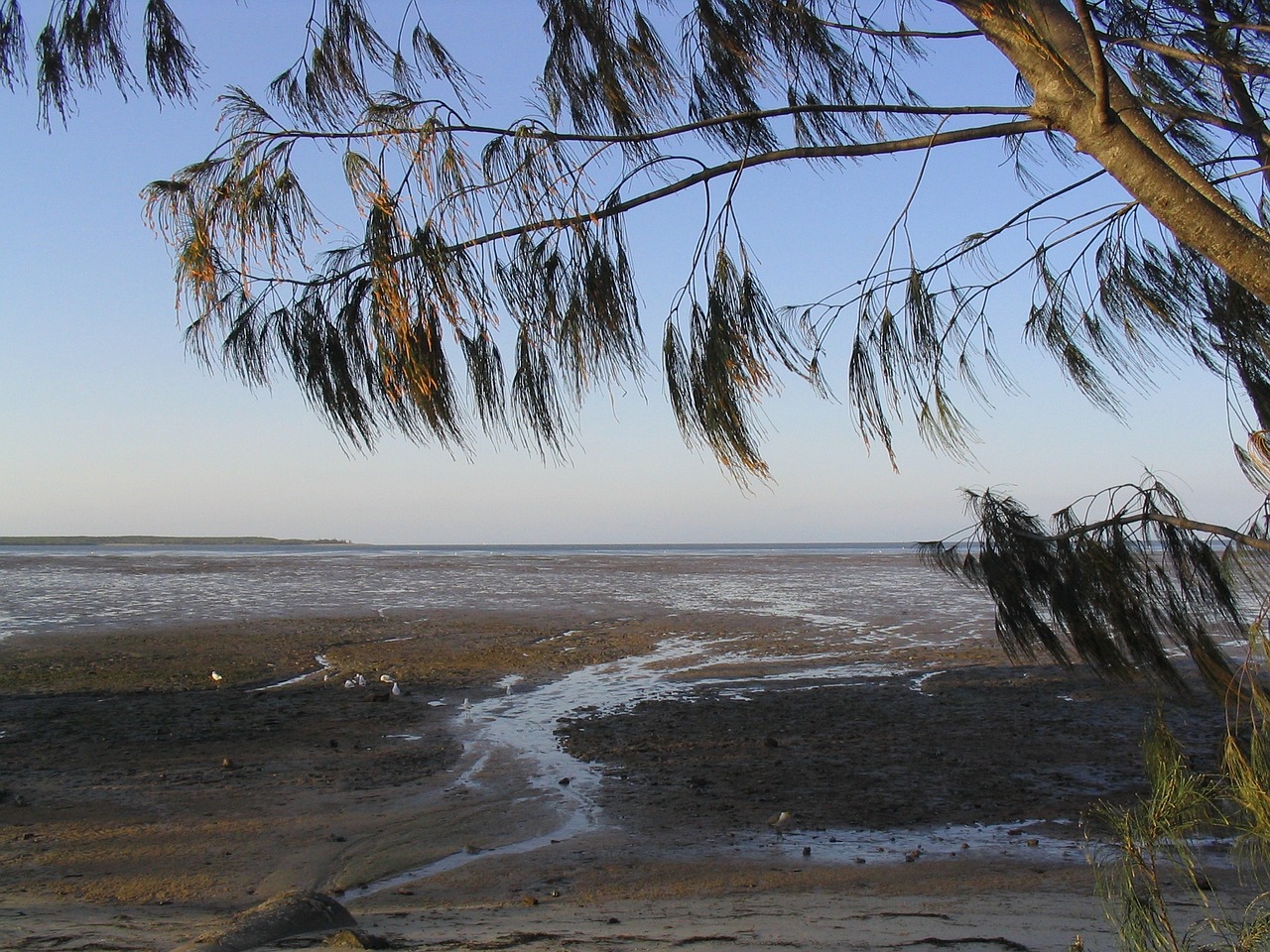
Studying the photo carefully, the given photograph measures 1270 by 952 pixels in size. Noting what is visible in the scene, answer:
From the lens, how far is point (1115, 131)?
206 cm

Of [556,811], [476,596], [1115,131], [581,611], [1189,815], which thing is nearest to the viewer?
[1115,131]

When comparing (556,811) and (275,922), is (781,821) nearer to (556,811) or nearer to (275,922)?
(556,811)

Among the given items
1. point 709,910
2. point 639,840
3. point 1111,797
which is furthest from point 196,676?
point 1111,797

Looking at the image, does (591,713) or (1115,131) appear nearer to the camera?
(1115,131)

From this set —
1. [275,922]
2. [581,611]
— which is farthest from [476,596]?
[275,922]

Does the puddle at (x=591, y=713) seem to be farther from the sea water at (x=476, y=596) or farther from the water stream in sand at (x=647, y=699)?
the sea water at (x=476, y=596)

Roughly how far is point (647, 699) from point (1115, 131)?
330 inches

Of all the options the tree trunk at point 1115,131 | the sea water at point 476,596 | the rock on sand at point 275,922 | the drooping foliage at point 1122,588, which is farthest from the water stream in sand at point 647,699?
the sea water at point 476,596

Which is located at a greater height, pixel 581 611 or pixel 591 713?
pixel 581 611

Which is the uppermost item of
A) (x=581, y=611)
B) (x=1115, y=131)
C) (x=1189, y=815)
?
(x=1115, y=131)

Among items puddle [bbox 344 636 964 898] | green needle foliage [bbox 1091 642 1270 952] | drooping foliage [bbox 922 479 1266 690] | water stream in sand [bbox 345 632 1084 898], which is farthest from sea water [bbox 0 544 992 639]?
green needle foliage [bbox 1091 642 1270 952]

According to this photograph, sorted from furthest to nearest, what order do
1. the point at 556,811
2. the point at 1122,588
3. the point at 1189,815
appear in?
the point at 556,811, the point at 1122,588, the point at 1189,815

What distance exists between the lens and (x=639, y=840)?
5.28 metres

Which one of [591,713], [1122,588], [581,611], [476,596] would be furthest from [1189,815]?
[476,596]
